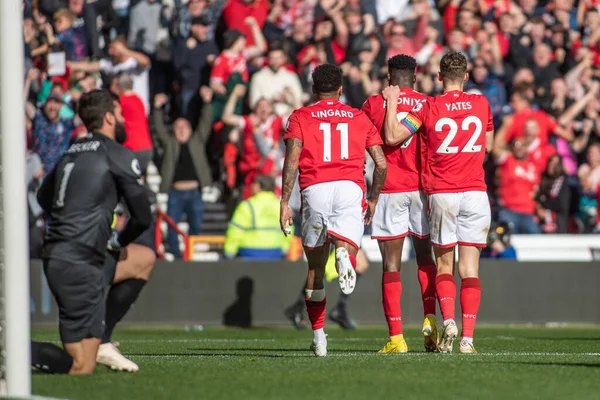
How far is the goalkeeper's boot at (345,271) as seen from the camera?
36.4 feet

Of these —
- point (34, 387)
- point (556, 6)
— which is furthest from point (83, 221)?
point (556, 6)

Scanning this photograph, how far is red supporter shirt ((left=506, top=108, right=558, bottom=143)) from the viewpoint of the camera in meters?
21.9

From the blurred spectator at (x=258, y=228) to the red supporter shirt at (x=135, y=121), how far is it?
1.73m

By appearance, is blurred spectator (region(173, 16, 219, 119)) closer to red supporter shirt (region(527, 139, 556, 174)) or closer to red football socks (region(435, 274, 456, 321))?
red supporter shirt (region(527, 139, 556, 174))

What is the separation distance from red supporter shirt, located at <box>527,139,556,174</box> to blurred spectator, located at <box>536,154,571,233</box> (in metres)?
0.10

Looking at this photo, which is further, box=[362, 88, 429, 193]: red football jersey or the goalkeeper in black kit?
box=[362, 88, 429, 193]: red football jersey

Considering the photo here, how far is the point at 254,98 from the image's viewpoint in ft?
71.1

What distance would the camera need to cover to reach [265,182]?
19.9m

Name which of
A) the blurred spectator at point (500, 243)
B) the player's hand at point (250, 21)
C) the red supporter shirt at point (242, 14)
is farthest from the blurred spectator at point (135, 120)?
the blurred spectator at point (500, 243)

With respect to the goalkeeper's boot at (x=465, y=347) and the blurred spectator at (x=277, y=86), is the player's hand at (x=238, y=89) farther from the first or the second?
the goalkeeper's boot at (x=465, y=347)

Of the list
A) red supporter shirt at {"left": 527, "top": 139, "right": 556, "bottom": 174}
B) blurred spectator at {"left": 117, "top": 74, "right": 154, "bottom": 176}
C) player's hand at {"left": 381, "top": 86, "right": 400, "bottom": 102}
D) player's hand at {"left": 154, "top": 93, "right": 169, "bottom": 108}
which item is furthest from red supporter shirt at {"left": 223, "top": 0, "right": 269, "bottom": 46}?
player's hand at {"left": 381, "top": 86, "right": 400, "bottom": 102}

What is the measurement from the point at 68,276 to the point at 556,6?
1704 cm

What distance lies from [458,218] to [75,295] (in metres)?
4.14

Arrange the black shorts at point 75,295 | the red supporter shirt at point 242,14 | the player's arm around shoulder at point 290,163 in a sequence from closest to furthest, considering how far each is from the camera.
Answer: the black shorts at point 75,295
the player's arm around shoulder at point 290,163
the red supporter shirt at point 242,14
